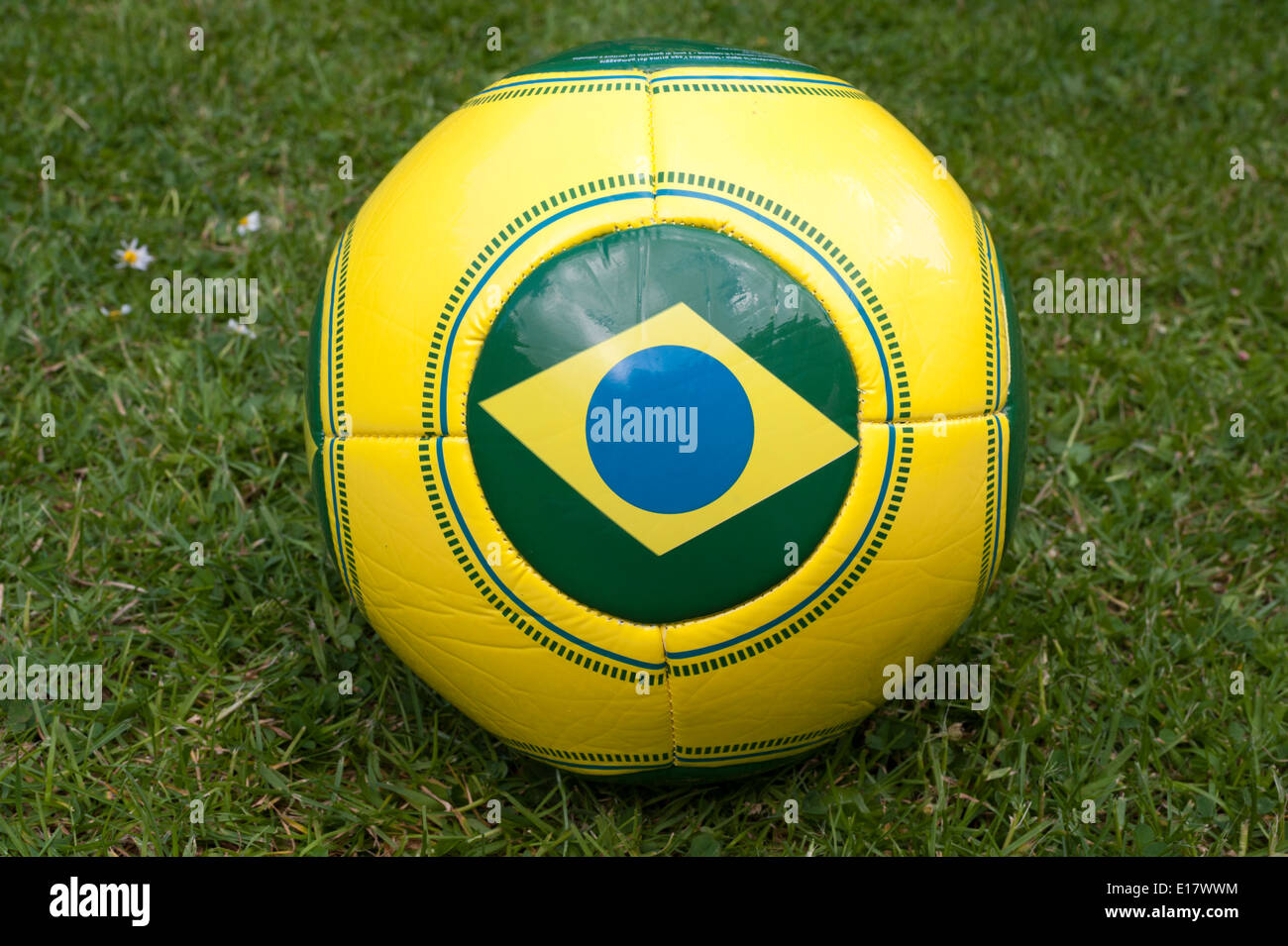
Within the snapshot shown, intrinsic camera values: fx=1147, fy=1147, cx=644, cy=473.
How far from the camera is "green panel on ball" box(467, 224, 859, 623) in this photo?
1.89 meters

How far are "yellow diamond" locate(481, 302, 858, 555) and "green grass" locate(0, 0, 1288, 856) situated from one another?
2.49 feet

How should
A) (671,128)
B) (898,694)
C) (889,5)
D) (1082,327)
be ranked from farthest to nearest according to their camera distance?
(889,5) < (1082,327) < (898,694) < (671,128)

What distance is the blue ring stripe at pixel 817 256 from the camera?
1947 millimetres

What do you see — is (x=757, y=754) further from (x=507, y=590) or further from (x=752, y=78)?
(x=752, y=78)

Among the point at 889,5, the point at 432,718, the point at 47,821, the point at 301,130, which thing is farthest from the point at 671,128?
the point at 889,5

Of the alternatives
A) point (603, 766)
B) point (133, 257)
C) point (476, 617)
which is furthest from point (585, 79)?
point (133, 257)

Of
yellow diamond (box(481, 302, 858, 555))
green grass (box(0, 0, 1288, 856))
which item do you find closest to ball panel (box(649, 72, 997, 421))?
yellow diamond (box(481, 302, 858, 555))

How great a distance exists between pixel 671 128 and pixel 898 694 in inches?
45.4

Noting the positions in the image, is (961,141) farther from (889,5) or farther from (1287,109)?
(1287,109)

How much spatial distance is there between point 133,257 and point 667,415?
104 inches

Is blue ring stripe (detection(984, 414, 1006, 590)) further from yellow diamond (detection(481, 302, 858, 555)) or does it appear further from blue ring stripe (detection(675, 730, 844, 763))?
blue ring stripe (detection(675, 730, 844, 763))

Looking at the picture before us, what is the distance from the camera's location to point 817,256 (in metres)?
1.95

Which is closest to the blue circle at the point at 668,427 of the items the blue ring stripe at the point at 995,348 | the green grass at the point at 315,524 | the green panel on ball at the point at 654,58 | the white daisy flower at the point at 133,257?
the blue ring stripe at the point at 995,348

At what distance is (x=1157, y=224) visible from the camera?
421cm
